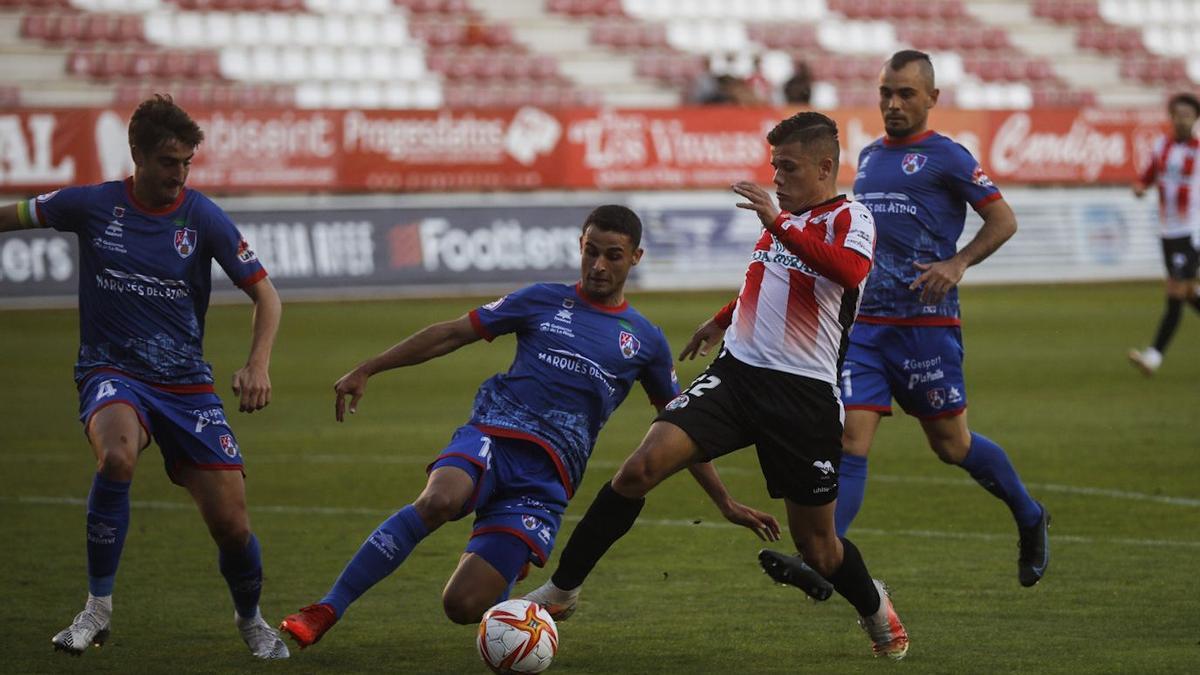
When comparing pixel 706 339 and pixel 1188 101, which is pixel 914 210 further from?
pixel 1188 101

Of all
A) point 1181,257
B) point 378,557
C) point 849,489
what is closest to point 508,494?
point 378,557

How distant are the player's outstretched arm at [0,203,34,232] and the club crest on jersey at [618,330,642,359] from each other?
216cm

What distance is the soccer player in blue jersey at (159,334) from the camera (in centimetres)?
641

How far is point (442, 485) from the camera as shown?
622cm

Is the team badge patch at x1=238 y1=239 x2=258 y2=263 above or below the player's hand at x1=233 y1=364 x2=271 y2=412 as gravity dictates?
above

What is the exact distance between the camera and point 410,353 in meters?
6.36

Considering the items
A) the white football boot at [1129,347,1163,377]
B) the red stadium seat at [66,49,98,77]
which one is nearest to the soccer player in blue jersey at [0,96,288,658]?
the white football boot at [1129,347,1163,377]

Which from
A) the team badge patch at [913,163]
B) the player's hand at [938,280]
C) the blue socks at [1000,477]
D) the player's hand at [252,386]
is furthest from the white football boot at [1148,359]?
the player's hand at [252,386]

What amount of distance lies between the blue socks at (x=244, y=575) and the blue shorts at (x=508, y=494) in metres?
0.77

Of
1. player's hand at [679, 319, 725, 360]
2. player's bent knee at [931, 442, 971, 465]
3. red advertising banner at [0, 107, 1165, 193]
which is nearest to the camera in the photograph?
player's hand at [679, 319, 725, 360]

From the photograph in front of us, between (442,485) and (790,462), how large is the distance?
121 cm

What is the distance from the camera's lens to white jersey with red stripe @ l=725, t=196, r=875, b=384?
21.0 ft

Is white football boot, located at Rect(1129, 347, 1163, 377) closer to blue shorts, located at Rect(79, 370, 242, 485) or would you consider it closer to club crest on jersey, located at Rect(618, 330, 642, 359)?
club crest on jersey, located at Rect(618, 330, 642, 359)

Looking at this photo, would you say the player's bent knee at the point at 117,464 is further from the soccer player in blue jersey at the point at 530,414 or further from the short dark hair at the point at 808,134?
the short dark hair at the point at 808,134
